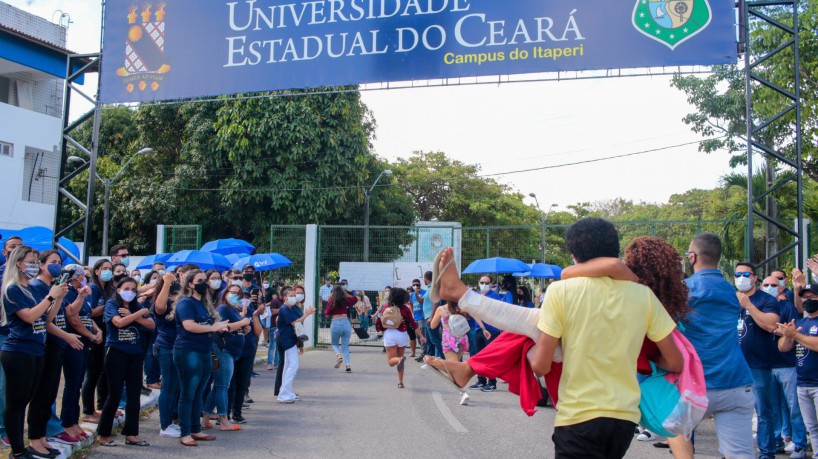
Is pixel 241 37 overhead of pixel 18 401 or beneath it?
overhead

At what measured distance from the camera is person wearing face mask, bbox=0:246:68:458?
6277 mm

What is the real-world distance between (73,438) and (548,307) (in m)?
5.81

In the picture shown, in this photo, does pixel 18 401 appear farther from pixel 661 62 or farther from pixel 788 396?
pixel 661 62

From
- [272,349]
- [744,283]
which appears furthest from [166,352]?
[272,349]

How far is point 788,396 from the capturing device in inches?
295

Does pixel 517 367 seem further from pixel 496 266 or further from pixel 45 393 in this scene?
pixel 496 266

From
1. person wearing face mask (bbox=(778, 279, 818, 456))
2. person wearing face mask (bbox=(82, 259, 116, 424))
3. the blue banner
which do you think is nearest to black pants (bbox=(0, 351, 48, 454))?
person wearing face mask (bbox=(82, 259, 116, 424))

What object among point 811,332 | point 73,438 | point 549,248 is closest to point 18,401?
point 73,438

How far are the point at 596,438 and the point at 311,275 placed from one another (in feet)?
56.2

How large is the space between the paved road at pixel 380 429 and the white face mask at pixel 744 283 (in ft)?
6.03

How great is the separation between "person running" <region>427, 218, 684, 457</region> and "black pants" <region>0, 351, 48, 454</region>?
4582 millimetres

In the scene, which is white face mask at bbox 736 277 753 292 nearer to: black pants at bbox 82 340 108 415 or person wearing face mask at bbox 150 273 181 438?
person wearing face mask at bbox 150 273 181 438

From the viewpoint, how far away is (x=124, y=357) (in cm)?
768

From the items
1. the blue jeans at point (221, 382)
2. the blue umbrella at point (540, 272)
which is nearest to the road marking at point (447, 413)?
the blue jeans at point (221, 382)
